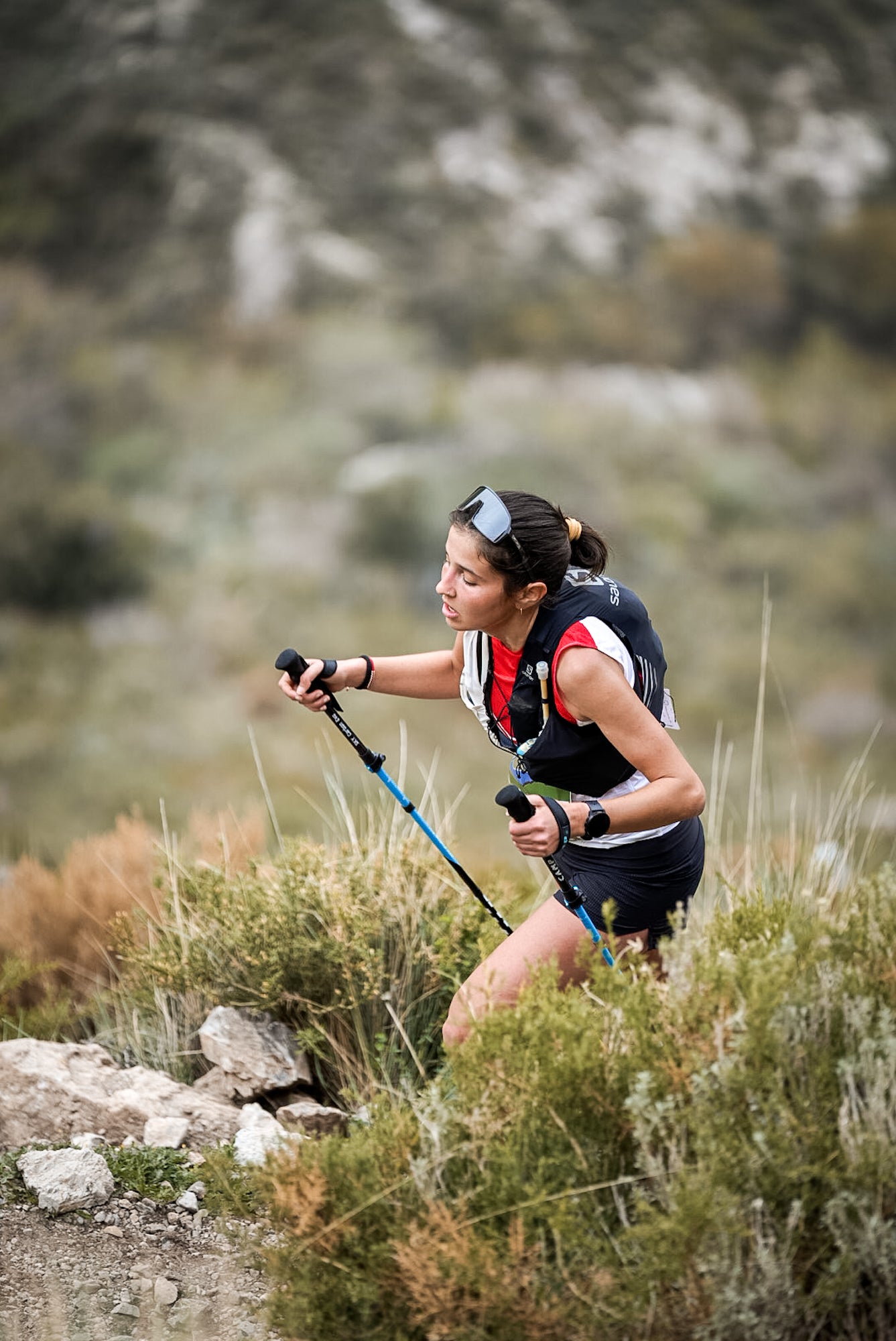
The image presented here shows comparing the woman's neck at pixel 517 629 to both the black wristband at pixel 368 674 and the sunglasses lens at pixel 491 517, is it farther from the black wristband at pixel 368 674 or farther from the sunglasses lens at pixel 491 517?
the black wristband at pixel 368 674

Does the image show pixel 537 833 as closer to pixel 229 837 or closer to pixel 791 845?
pixel 791 845

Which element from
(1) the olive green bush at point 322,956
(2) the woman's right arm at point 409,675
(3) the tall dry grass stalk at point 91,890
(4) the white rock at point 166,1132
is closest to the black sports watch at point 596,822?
(2) the woman's right arm at point 409,675

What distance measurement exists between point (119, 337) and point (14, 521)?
3246mm

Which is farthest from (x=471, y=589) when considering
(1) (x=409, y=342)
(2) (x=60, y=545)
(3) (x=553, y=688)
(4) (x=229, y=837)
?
(1) (x=409, y=342)

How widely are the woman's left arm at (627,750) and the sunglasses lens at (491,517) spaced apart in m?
0.29

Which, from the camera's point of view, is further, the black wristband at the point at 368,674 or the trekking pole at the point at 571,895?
the black wristband at the point at 368,674

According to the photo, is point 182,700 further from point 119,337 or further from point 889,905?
point 889,905

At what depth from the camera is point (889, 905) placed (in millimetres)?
2383

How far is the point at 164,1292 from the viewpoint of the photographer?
2803mm

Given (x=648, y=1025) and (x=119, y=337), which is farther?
(x=119, y=337)

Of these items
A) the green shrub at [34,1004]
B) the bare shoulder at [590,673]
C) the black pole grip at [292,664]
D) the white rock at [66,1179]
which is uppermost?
the bare shoulder at [590,673]

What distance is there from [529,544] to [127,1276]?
1724 millimetres

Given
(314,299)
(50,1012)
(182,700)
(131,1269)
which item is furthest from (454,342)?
(131,1269)

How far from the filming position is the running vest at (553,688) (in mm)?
2836
